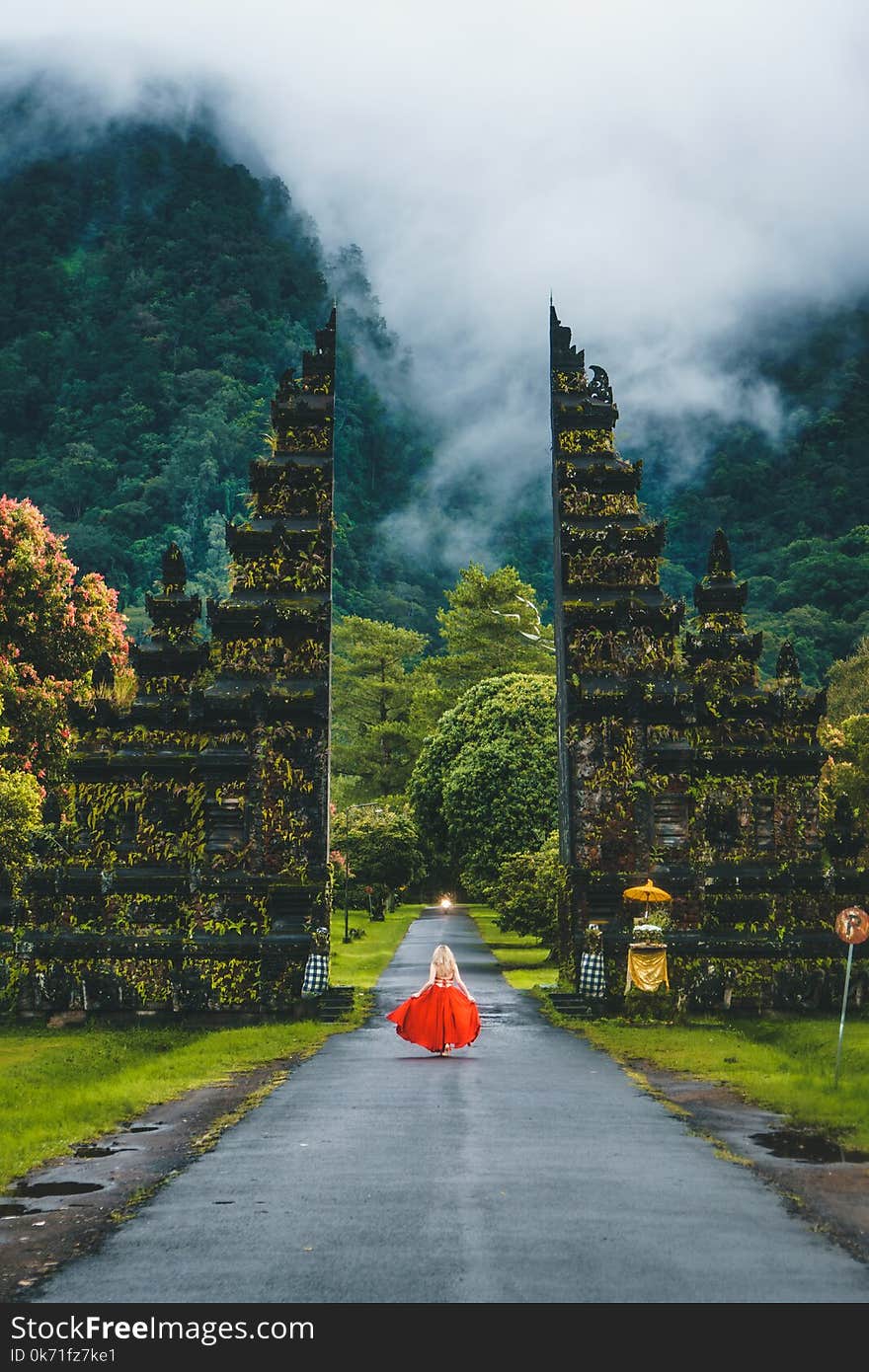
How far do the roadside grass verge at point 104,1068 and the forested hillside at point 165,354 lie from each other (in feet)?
328

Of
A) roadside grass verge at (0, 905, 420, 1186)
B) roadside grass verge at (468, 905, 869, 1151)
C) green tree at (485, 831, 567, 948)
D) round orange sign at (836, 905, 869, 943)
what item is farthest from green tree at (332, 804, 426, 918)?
round orange sign at (836, 905, 869, 943)

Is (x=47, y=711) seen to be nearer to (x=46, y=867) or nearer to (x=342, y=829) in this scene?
(x=46, y=867)

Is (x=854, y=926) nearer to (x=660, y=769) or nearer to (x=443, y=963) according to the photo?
(x=443, y=963)

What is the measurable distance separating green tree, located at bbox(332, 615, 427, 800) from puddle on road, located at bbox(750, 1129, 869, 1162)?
8553 cm

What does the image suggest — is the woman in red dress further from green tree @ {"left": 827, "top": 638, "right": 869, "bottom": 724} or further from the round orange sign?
green tree @ {"left": 827, "top": 638, "right": 869, "bottom": 724}

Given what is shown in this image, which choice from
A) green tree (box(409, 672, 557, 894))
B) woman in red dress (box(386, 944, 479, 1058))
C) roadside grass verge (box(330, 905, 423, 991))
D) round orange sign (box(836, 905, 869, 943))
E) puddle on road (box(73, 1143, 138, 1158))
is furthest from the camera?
green tree (box(409, 672, 557, 894))

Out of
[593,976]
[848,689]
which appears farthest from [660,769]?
[848,689]

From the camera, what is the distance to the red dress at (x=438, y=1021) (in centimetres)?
2117

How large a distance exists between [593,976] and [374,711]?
272ft

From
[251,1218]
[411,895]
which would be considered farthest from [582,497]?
[411,895]

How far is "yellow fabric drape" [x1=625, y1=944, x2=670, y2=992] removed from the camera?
1066 inches

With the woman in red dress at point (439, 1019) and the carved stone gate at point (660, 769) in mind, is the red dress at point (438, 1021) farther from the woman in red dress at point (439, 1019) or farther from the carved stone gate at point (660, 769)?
the carved stone gate at point (660, 769)

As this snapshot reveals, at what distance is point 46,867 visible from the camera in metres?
28.6

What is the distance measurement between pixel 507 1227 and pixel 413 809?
61.6 metres
